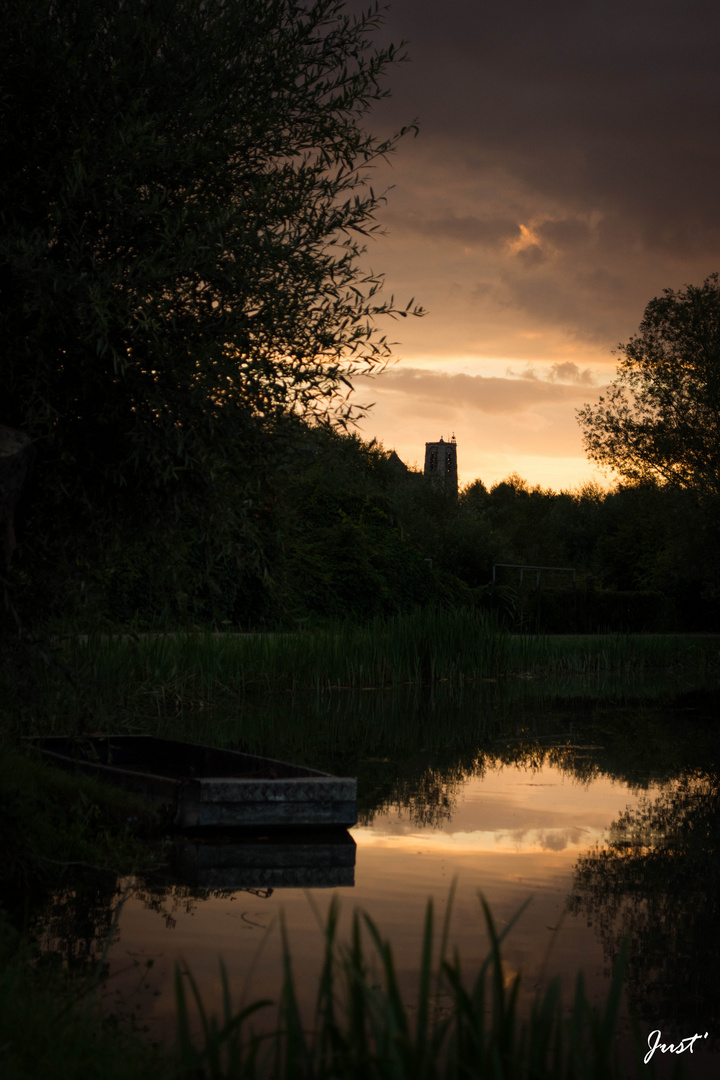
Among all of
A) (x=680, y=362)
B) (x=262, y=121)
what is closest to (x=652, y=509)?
(x=680, y=362)

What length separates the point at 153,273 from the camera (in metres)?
5.18

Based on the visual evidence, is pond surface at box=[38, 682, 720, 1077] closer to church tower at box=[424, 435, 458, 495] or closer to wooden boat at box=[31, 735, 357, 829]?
wooden boat at box=[31, 735, 357, 829]

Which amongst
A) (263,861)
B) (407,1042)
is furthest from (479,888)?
(407,1042)

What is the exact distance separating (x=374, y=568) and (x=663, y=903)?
722 inches

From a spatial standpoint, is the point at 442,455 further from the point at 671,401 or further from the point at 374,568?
the point at 374,568

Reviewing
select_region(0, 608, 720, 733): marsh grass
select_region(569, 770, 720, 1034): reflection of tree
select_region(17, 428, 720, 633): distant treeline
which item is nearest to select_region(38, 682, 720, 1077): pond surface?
select_region(569, 770, 720, 1034): reflection of tree

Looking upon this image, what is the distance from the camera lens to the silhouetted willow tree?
5.28m

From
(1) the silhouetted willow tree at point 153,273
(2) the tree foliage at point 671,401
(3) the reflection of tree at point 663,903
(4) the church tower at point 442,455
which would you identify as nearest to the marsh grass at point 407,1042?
(3) the reflection of tree at point 663,903

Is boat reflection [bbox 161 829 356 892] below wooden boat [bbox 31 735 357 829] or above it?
below

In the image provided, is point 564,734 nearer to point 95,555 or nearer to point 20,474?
point 95,555

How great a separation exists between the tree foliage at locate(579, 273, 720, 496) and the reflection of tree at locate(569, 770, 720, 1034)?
25.4m

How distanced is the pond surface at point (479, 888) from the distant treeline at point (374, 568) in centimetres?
172

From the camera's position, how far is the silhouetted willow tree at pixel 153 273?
17.3ft

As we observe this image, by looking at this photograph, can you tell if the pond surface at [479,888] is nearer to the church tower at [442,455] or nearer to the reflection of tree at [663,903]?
the reflection of tree at [663,903]
